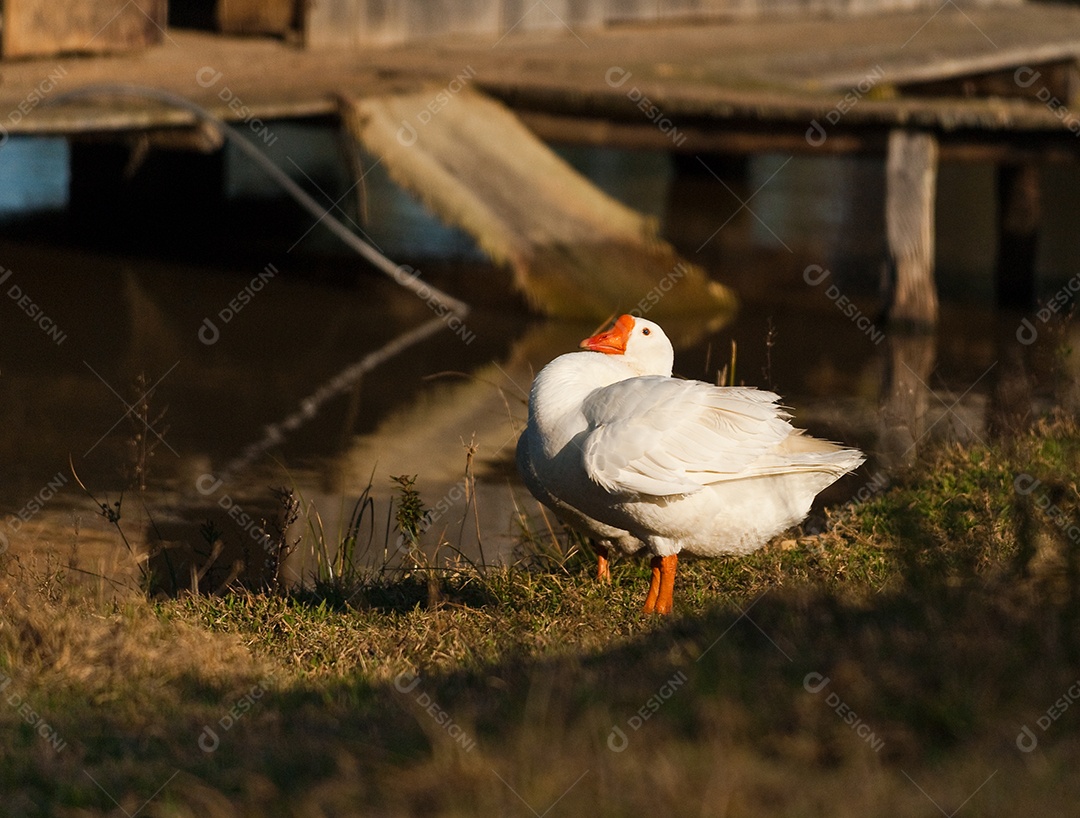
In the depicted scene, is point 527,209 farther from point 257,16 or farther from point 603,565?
point 603,565

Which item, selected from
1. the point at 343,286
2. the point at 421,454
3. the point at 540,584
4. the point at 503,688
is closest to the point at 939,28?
the point at 343,286

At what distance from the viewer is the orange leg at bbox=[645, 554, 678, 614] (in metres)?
5.17

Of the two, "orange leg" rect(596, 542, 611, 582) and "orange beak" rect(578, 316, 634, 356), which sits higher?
"orange beak" rect(578, 316, 634, 356)

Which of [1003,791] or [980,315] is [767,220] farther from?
[1003,791]

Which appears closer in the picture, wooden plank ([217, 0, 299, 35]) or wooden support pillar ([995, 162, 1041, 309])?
wooden support pillar ([995, 162, 1041, 309])

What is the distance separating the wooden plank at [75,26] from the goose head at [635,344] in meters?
8.78

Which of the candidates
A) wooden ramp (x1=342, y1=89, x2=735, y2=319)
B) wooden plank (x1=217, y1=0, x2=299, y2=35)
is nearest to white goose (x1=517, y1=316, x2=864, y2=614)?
wooden ramp (x1=342, y1=89, x2=735, y2=319)

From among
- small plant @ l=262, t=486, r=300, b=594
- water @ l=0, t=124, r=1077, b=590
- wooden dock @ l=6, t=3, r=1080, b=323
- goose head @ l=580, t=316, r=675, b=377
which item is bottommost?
water @ l=0, t=124, r=1077, b=590

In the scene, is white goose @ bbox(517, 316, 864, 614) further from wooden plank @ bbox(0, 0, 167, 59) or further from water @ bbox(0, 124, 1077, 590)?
wooden plank @ bbox(0, 0, 167, 59)

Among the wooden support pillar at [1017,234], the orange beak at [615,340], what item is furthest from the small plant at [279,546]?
the wooden support pillar at [1017,234]

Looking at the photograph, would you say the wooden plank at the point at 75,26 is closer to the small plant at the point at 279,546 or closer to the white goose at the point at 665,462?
the small plant at the point at 279,546

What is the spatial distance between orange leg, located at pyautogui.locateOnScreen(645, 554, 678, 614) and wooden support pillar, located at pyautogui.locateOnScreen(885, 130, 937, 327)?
7.71 metres

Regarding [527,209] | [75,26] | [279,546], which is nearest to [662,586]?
[279,546]

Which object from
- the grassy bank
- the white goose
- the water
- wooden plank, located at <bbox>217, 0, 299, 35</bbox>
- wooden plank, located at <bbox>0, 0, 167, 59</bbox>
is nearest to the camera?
the grassy bank
